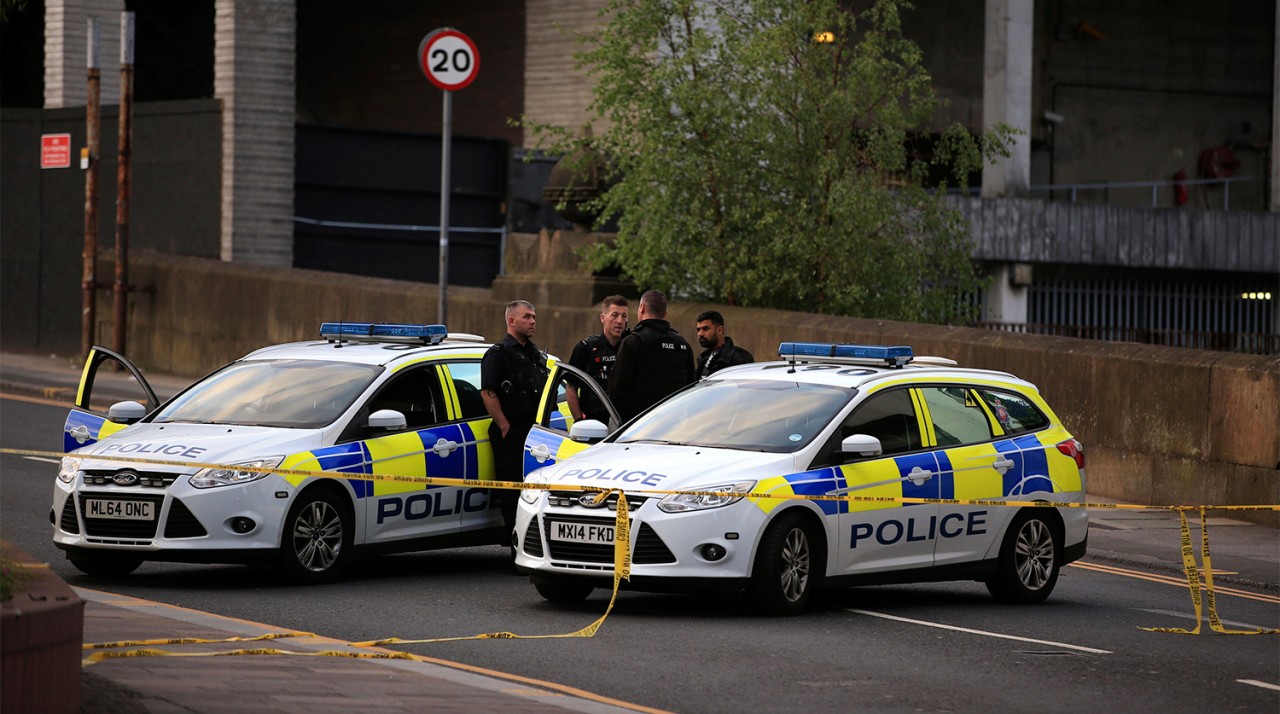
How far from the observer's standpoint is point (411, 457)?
12.4 metres

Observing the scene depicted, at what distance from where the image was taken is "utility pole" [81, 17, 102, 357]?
26594 mm

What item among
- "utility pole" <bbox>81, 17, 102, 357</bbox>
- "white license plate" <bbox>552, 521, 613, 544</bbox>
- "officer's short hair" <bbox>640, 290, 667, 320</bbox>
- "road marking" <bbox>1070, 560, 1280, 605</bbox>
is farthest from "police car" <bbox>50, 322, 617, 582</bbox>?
"utility pole" <bbox>81, 17, 102, 357</bbox>

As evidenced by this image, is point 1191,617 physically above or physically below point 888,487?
below

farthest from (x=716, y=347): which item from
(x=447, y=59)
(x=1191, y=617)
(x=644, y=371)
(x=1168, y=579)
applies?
(x=447, y=59)

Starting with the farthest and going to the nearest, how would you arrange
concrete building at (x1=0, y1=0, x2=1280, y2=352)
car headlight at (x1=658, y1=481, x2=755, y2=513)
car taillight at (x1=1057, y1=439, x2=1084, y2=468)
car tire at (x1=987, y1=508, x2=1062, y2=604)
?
concrete building at (x1=0, y1=0, x2=1280, y2=352)
car taillight at (x1=1057, y1=439, x2=1084, y2=468)
car tire at (x1=987, y1=508, x2=1062, y2=604)
car headlight at (x1=658, y1=481, x2=755, y2=513)

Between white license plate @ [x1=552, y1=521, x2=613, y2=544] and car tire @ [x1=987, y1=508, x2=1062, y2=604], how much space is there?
2.84 m

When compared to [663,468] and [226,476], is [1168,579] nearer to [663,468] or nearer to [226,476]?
[663,468]

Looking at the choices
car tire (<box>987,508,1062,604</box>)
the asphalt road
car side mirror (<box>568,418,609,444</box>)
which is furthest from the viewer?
car tire (<box>987,508,1062,604</box>)

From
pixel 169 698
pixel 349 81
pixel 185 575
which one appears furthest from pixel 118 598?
pixel 349 81

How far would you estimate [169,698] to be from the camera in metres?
7.40

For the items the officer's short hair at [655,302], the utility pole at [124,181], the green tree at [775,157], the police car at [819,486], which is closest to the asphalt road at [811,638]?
the police car at [819,486]

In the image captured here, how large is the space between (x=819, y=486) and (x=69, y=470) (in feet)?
14.8

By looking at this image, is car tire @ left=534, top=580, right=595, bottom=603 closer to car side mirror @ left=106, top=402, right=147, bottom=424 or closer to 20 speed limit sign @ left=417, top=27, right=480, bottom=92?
car side mirror @ left=106, top=402, right=147, bottom=424

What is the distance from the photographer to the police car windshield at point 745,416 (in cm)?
1145
